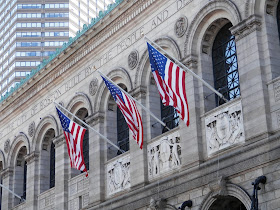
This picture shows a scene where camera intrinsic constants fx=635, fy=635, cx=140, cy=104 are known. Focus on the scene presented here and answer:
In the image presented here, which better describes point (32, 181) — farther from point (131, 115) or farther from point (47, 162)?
point (131, 115)

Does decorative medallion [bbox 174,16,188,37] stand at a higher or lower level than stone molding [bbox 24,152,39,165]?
higher

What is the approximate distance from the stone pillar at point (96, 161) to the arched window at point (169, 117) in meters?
4.48

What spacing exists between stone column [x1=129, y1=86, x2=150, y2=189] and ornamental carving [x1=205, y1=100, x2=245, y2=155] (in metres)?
4.34

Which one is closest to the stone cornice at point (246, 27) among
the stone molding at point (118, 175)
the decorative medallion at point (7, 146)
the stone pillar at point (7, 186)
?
the stone molding at point (118, 175)

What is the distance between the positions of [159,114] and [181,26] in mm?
4399

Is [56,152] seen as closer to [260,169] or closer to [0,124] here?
[0,124]

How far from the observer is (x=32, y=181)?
1526 inches

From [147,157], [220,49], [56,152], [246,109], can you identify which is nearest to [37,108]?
[56,152]

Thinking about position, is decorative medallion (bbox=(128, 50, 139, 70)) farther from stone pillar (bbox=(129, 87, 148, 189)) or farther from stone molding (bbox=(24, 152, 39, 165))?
stone molding (bbox=(24, 152, 39, 165))

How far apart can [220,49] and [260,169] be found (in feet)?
21.8

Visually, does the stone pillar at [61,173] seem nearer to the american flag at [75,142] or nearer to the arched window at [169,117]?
the american flag at [75,142]

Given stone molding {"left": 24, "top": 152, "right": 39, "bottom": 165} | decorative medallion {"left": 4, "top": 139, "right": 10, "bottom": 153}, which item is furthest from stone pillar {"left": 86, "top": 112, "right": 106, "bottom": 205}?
decorative medallion {"left": 4, "top": 139, "right": 10, "bottom": 153}

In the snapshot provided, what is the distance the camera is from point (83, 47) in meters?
36.1

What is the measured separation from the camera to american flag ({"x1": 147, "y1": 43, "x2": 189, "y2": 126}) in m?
24.8
